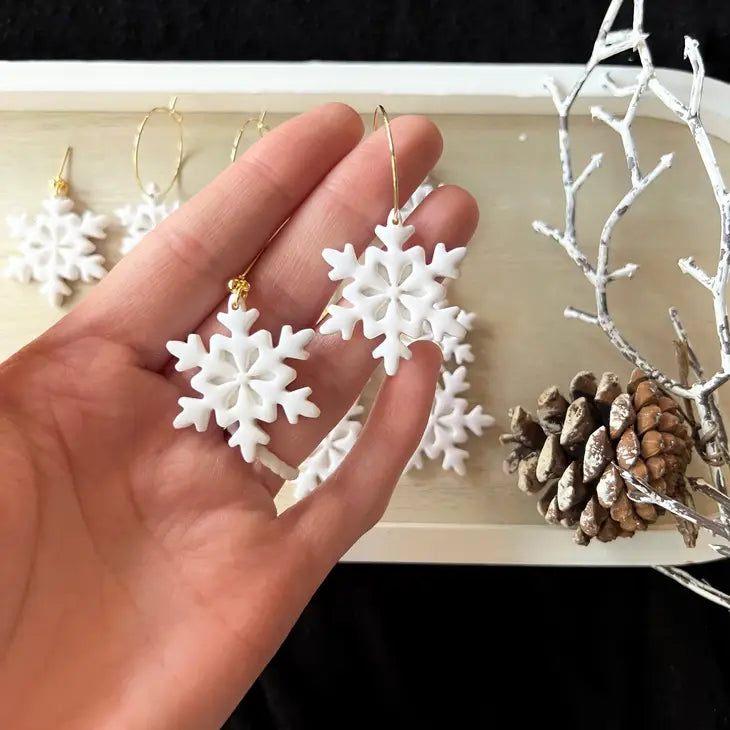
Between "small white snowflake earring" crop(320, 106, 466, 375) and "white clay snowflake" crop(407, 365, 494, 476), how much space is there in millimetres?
326

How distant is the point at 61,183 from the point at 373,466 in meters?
0.69

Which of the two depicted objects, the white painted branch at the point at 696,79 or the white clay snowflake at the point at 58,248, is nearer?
the white painted branch at the point at 696,79

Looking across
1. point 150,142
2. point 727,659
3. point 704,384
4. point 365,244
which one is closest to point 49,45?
point 150,142

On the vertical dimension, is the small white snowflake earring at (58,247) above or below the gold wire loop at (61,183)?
below

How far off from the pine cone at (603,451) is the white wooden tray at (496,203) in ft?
0.43

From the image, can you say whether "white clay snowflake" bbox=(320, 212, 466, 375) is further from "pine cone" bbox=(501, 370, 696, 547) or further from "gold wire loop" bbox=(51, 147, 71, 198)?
"gold wire loop" bbox=(51, 147, 71, 198)

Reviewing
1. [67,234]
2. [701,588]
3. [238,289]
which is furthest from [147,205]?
[701,588]

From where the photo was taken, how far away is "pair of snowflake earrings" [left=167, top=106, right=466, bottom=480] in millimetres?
814

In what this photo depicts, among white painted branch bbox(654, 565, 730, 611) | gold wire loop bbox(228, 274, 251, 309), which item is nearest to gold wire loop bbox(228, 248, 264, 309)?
gold wire loop bbox(228, 274, 251, 309)

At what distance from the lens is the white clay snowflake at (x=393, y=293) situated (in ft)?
2.67

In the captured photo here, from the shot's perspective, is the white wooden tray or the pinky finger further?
the white wooden tray

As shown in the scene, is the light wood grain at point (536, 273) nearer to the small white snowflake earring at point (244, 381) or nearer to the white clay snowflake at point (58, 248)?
the white clay snowflake at point (58, 248)

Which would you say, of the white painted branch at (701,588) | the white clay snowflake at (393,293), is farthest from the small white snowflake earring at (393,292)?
the white painted branch at (701,588)

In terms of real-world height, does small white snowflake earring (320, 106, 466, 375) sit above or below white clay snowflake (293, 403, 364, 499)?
above
